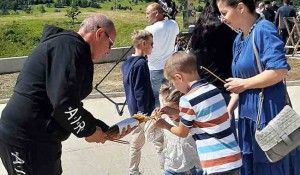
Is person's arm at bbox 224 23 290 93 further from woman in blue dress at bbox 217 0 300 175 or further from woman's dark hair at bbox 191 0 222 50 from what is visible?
woman's dark hair at bbox 191 0 222 50

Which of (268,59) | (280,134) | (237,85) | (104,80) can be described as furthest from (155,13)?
(104,80)

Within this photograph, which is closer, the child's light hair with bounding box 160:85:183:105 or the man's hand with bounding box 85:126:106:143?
the man's hand with bounding box 85:126:106:143

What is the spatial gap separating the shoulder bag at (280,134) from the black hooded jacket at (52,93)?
1.01m

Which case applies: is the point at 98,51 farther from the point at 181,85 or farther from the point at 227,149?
the point at 227,149

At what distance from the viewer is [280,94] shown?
345 centimetres

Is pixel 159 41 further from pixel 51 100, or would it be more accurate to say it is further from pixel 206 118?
pixel 51 100

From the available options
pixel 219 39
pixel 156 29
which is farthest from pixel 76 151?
pixel 219 39

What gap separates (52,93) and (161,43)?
12.2ft

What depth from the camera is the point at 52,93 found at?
2984 mm

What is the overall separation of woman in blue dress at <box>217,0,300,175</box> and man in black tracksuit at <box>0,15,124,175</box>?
818mm

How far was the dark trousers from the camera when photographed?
3.27 meters

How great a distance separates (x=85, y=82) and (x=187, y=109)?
0.68m

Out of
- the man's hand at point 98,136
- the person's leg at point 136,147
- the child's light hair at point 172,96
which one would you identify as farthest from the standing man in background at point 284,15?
the man's hand at point 98,136

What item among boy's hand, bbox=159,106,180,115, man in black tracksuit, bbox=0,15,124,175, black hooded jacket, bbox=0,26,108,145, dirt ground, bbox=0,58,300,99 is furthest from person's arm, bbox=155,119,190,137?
dirt ground, bbox=0,58,300,99
